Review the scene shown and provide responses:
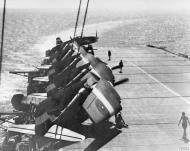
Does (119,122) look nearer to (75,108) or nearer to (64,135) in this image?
(75,108)

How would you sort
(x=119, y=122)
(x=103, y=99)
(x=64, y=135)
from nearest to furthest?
(x=103, y=99) < (x=64, y=135) < (x=119, y=122)

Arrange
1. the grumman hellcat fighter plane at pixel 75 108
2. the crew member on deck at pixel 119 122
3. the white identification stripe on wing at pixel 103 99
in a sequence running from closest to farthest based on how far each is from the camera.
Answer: the white identification stripe on wing at pixel 103 99
the grumman hellcat fighter plane at pixel 75 108
the crew member on deck at pixel 119 122

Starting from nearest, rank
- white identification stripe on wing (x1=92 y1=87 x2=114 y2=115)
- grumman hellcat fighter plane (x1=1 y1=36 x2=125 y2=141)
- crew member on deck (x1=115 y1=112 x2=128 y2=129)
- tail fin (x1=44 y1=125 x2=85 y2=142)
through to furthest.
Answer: white identification stripe on wing (x1=92 y1=87 x2=114 y2=115)
grumman hellcat fighter plane (x1=1 y1=36 x2=125 y2=141)
tail fin (x1=44 y1=125 x2=85 y2=142)
crew member on deck (x1=115 y1=112 x2=128 y2=129)

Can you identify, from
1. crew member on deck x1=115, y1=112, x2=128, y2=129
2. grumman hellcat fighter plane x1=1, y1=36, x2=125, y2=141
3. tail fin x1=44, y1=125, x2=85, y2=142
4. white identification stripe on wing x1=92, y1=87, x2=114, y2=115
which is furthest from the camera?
crew member on deck x1=115, y1=112, x2=128, y2=129

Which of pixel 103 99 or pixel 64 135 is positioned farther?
pixel 64 135

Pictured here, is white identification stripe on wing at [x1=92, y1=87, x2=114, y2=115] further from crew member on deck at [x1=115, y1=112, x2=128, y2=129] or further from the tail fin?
crew member on deck at [x1=115, y1=112, x2=128, y2=129]

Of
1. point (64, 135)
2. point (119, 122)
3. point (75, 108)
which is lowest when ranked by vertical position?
point (64, 135)

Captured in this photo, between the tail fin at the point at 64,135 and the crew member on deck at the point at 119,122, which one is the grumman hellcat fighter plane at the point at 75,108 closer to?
the tail fin at the point at 64,135

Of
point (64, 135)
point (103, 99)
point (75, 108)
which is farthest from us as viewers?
point (75, 108)

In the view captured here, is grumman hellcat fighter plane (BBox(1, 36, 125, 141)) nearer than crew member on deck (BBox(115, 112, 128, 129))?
Yes

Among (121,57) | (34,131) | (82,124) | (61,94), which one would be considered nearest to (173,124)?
(82,124)

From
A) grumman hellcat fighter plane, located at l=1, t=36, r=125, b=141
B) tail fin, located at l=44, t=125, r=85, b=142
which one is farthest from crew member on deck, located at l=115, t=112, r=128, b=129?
tail fin, located at l=44, t=125, r=85, b=142

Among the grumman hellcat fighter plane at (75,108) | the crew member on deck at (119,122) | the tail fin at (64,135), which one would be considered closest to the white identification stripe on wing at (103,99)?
the grumman hellcat fighter plane at (75,108)

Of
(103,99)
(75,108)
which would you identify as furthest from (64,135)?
(103,99)
